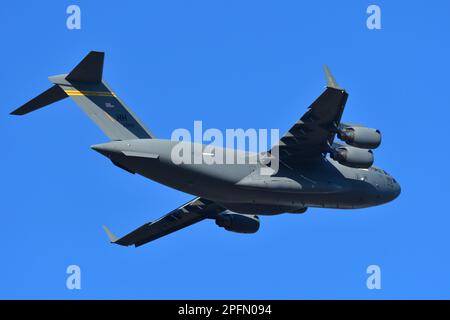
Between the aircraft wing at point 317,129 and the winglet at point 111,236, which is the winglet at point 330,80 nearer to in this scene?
the aircraft wing at point 317,129

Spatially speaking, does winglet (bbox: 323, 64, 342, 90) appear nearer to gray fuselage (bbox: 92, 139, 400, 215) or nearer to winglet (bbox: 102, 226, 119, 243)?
gray fuselage (bbox: 92, 139, 400, 215)

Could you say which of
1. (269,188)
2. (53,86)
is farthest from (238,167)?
(53,86)

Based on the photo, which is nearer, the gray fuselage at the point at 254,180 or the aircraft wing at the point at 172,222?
the gray fuselage at the point at 254,180

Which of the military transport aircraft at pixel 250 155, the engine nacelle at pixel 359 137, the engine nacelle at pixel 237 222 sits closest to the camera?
the military transport aircraft at pixel 250 155

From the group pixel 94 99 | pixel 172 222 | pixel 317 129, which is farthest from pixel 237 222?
pixel 94 99

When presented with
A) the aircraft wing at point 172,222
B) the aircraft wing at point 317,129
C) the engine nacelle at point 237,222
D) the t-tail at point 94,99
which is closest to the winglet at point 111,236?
the aircraft wing at point 172,222

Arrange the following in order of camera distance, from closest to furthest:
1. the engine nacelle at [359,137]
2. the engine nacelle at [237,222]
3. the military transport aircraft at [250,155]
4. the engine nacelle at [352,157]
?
1. the military transport aircraft at [250,155]
2. the engine nacelle at [359,137]
3. the engine nacelle at [352,157]
4. the engine nacelle at [237,222]

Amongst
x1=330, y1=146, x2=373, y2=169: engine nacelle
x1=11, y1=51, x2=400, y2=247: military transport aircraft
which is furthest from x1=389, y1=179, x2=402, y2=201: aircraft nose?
x1=330, y1=146, x2=373, y2=169: engine nacelle

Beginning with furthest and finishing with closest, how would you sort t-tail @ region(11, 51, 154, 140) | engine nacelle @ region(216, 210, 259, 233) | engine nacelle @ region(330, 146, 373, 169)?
engine nacelle @ region(216, 210, 259, 233) → engine nacelle @ region(330, 146, 373, 169) → t-tail @ region(11, 51, 154, 140)

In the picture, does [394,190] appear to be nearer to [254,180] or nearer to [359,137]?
[359,137]

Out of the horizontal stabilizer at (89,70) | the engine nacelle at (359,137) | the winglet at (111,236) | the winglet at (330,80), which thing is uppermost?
the horizontal stabilizer at (89,70)

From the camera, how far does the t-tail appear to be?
21.3 m

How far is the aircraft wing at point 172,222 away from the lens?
79.4ft

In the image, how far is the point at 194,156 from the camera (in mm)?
21031
